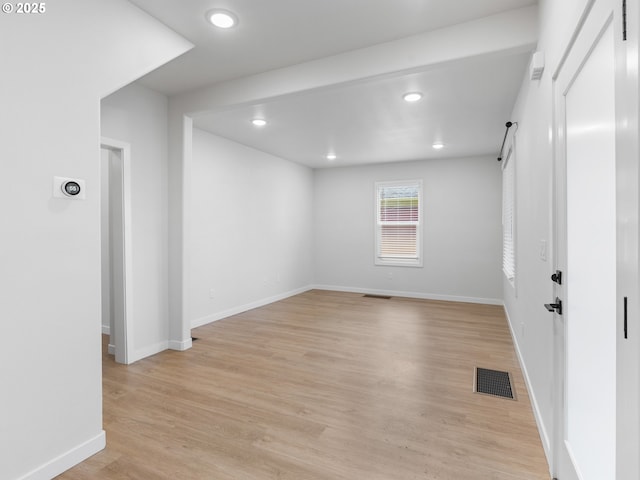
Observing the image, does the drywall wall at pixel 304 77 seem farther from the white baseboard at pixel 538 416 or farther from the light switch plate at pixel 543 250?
the white baseboard at pixel 538 416

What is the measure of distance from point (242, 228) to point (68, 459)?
3.83m

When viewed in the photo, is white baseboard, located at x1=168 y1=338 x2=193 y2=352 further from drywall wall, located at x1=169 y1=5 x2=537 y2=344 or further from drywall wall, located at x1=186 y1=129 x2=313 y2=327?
drywall wall, located at x1=186 y1=129 x2=313 y2=327

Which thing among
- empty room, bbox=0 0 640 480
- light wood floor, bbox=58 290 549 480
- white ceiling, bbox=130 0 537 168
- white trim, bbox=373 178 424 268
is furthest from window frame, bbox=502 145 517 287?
white trim, bbox=373 178 424 268

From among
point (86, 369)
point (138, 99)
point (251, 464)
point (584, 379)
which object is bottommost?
point (251, 464)

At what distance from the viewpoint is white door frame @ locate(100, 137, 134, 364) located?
128 inches

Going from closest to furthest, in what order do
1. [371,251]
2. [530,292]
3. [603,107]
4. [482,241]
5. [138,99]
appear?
[603,107] → [530,292] → [138,99] → [482,241] → [371,251]

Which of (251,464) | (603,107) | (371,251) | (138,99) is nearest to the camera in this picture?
(603,107)

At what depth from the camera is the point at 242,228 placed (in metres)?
5.40

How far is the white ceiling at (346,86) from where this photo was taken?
226 cm

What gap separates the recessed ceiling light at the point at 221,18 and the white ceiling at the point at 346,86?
1.9 inches

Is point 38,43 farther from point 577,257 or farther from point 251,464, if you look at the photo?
point 577,257

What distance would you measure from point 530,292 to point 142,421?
295 cm

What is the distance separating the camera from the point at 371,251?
22.9 feet

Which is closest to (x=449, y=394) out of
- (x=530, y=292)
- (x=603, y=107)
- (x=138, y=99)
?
(x=530, y=292)
